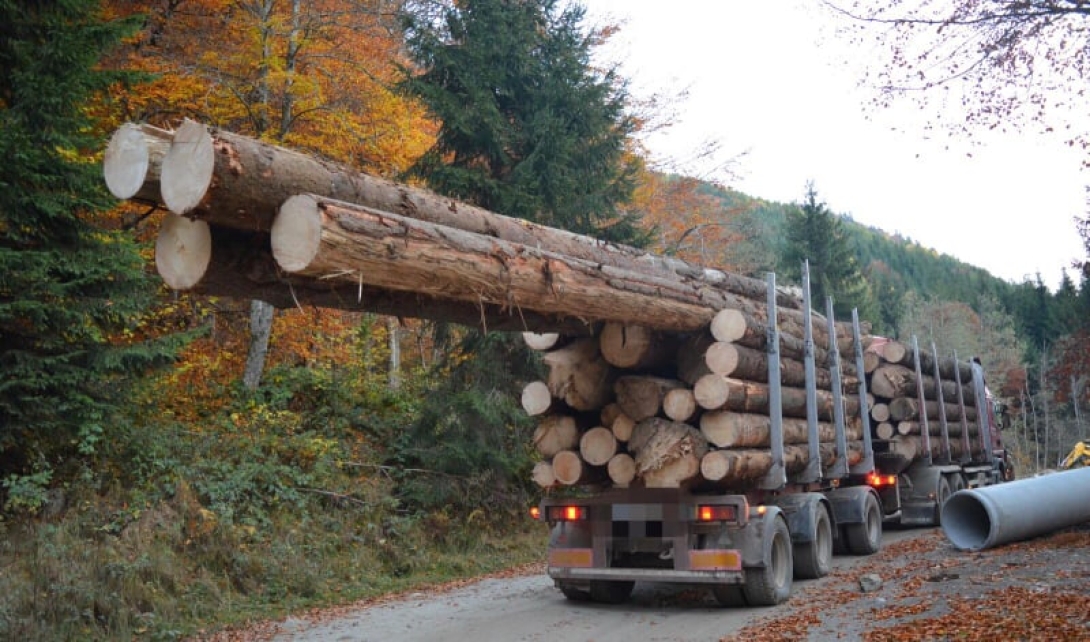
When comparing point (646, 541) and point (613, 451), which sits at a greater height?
point (613, 451)

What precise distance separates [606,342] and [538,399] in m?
1.05

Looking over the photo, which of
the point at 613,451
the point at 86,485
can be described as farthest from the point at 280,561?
the point at 613,451

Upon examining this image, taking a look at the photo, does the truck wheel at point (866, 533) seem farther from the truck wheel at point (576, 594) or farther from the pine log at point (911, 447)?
the truck wheel at point (576, 594)

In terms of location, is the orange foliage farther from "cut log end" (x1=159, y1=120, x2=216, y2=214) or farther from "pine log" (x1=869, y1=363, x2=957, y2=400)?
"cut log end" (x1=159, y1=120, x2=216, y2=214)

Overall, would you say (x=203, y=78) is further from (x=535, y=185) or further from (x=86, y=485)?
(x=86, y=485)

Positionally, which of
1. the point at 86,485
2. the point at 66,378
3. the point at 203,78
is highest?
the point at 203,78

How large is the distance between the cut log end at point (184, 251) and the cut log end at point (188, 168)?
1.16 feet

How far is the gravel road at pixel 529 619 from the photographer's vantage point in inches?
302

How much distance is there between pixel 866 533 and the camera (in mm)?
11742

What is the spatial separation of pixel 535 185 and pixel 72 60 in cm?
717

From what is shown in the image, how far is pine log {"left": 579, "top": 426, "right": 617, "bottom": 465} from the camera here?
894 centimetres

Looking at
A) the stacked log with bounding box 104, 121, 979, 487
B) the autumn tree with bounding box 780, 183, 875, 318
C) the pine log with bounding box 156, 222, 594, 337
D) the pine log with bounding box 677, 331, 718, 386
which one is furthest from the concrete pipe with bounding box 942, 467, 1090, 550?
the autumn tree with bounding box 780, 183, 875, 318

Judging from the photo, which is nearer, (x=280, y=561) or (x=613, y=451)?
(x=613, y=451)

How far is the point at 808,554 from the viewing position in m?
9.80
